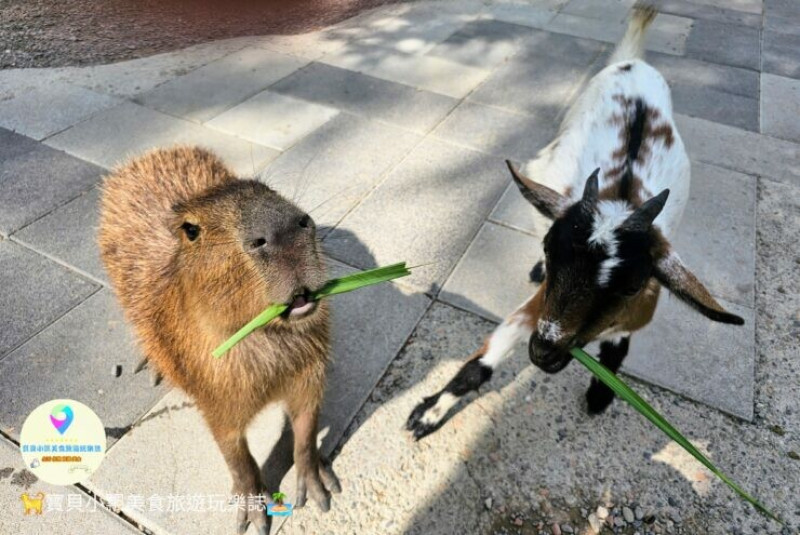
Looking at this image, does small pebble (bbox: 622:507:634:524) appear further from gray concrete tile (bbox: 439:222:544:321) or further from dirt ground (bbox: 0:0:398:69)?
dirt ground (bbox: 0:0:398:69)

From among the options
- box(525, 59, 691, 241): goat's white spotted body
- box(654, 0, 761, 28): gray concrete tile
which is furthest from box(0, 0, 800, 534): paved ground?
box(654, 0, 761, 28): gray concrete tile

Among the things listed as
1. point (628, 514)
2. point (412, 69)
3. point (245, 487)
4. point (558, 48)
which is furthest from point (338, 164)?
point (558, 48)

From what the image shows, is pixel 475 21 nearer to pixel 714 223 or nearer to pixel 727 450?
pixel 714 223

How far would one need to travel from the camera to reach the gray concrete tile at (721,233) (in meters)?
3.61

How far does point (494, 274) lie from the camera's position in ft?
11.8

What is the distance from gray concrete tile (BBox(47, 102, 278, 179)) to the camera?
4.43 metres

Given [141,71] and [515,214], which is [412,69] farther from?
[141,71]

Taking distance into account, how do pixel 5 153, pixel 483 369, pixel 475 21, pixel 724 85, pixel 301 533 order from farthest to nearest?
pixel 475 21, pixel 724 85, pixel 5 153, pixel 483 369, pixel 301 533

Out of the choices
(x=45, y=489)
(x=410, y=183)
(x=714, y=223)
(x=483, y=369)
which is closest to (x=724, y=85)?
(x=714, y=223)

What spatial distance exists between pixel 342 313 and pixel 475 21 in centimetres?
527

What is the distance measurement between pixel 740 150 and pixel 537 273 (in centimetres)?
284

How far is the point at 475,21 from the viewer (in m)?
6.98

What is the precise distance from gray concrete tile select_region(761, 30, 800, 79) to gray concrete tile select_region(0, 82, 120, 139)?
24.1ft

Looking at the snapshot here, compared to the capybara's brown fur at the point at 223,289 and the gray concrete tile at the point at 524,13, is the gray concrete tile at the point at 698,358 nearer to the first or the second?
the capybara's brown fur at the point at 223,289
